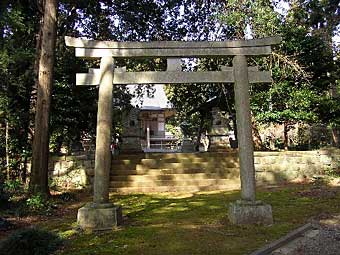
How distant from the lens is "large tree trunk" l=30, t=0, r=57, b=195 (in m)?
8.61

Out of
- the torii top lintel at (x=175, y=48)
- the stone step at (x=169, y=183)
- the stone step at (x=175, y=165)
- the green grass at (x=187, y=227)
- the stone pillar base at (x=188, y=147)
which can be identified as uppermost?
the torii top lintel at (x=175, y=48)

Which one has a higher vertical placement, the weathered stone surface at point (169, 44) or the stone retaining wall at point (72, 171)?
the weathered stone surface at point (169, 44)

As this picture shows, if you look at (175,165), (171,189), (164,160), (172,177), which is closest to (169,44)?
(171,189)

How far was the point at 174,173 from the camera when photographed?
11422mm

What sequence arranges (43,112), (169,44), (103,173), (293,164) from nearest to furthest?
(103,173), (169,44), (43,112), (293,164)

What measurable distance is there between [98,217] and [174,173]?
5.39 m

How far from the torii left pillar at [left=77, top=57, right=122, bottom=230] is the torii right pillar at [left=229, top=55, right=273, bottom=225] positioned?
2273 millimetres

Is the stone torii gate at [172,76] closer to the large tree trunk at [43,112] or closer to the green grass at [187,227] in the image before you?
the green grass at [187,227]

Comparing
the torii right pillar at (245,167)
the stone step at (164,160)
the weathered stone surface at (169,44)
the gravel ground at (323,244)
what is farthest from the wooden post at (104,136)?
the stone step at (164,160)

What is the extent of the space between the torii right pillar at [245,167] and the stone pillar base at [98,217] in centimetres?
222

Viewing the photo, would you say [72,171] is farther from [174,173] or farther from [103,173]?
[103,173]

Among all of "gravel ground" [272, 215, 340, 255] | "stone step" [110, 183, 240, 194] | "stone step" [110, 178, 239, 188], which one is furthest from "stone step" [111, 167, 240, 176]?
"gravel ground" [272, 215, 340, 255]

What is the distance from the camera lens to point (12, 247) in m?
4.32

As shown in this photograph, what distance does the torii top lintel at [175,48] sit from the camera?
21.9 feet
